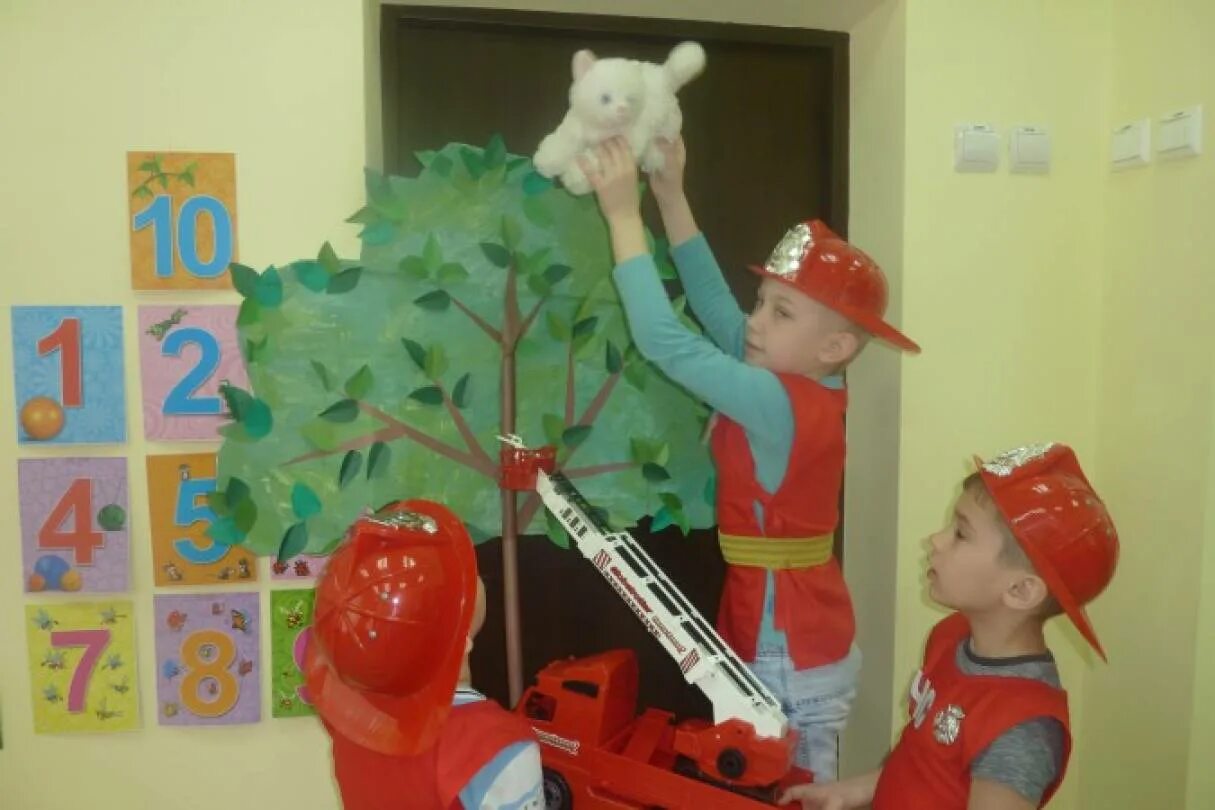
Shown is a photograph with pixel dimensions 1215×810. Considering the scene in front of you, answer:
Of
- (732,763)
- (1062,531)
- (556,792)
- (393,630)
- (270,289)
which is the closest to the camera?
(393,630)

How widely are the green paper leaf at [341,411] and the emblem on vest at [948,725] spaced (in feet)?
3.26

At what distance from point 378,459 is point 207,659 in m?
0.51

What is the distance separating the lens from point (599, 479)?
1623 mm

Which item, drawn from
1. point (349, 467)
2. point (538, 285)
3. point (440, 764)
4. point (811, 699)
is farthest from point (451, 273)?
point (811, 699)

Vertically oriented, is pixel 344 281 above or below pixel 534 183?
below

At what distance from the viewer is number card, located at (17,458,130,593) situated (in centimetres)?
155

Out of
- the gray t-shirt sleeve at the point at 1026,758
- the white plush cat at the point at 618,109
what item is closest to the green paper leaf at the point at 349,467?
the white plush cat at the point at 618,109

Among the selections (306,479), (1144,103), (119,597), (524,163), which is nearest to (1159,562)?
(1144,103)

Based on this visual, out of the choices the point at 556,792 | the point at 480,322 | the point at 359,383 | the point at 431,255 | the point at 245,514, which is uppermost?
the point at 431,255

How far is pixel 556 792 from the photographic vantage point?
1339 millimetres

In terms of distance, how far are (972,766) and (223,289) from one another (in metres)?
1.36

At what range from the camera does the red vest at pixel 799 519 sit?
4.48 ft

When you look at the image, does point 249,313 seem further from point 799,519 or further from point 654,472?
point 799,519

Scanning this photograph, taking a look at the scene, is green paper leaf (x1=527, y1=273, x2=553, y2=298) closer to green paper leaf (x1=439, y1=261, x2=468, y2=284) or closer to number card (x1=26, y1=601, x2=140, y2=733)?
green paper leaf (x1=439, y1=261, x2=468, y2=284)
